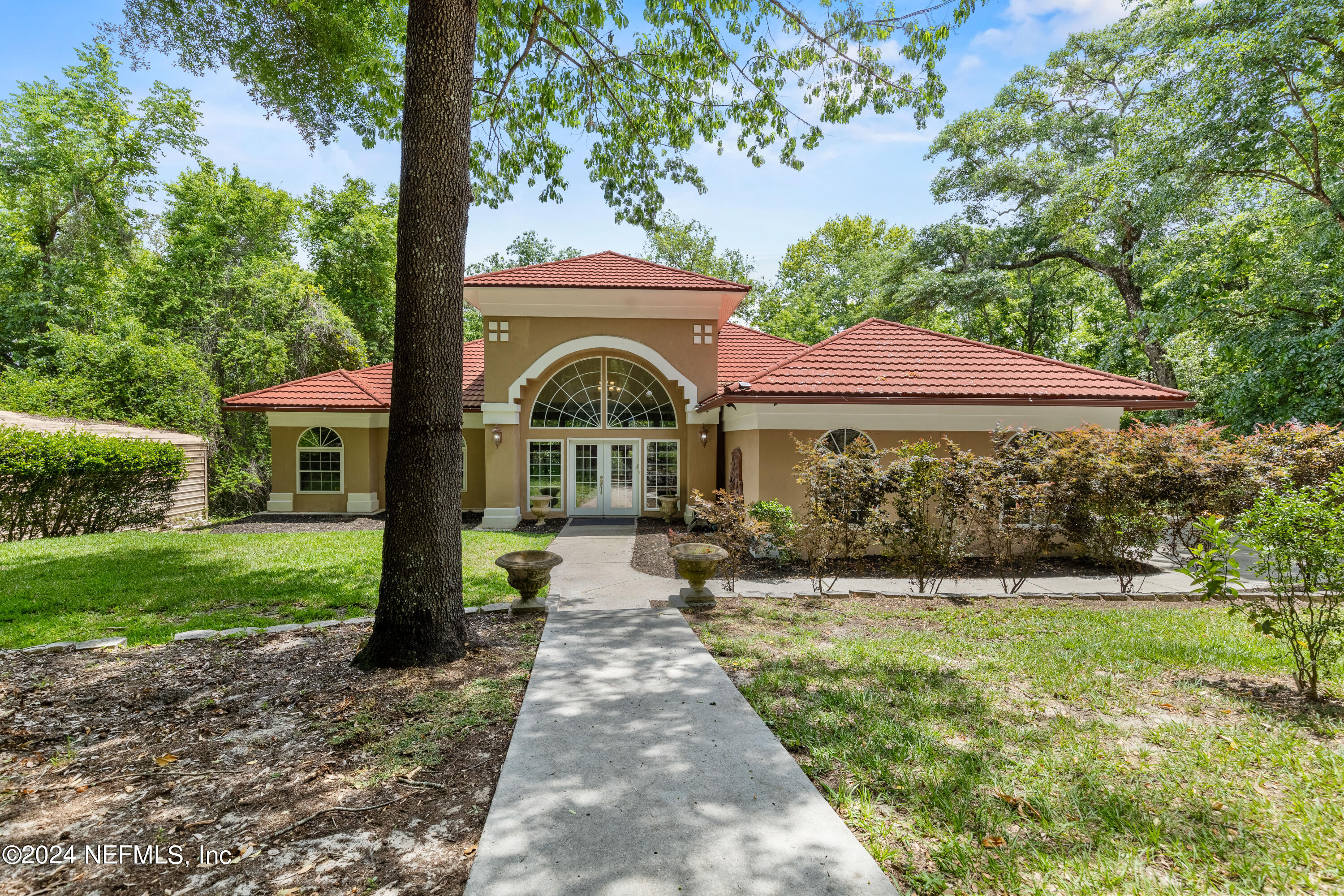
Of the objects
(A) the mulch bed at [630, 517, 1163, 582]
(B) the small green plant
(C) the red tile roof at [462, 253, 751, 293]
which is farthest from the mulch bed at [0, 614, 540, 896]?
(C) the red tile roof at [462, 253, 751, 293]

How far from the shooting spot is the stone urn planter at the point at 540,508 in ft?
47.2

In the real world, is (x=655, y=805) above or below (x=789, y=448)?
below

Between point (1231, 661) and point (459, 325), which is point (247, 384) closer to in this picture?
point (459, 325)

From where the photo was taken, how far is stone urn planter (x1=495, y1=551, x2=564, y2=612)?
20.8ft

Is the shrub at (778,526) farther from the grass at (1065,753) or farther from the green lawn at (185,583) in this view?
the green lawn at (185,583)

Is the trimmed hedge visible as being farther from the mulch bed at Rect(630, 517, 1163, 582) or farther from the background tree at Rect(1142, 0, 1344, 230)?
the background tree at Rect(1142, 0, 1344, 230)

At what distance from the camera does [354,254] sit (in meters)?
27.2

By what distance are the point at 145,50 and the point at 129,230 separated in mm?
21837

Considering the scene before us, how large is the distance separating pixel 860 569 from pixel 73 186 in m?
32.0

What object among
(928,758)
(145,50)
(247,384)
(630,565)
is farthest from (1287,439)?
(247,384)

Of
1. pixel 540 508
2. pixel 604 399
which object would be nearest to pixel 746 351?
pixel 604 399

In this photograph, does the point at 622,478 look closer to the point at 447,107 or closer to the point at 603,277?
the point at 603,277

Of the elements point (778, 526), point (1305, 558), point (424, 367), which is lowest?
point (778, 526)

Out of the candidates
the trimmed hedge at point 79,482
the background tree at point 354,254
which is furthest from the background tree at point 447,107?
the background tree at point 354,254
